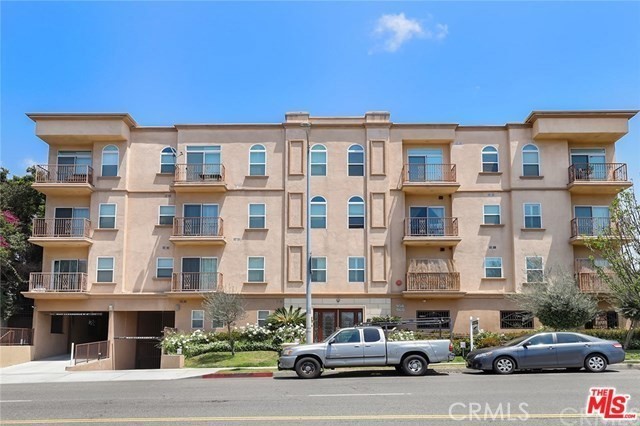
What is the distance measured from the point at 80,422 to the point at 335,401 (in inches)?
199

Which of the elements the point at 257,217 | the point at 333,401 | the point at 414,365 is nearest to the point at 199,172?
the point at 257,217

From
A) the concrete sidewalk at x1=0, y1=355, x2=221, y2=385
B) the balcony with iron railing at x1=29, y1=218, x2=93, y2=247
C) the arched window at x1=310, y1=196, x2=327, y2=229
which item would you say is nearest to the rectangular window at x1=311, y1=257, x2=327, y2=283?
the arched window at x1=310, y1=196, x2=327, y2=229

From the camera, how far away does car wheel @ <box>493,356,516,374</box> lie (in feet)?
65.4

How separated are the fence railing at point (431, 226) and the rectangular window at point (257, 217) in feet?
25.7

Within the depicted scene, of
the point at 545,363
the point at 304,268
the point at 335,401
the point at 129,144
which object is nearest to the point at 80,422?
the point at 335,401

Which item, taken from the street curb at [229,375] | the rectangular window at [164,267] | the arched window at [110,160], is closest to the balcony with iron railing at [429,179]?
the rectangular window at [164,267]

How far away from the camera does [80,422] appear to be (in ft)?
37.8

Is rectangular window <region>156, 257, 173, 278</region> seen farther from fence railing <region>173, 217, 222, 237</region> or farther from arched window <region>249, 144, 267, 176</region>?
arched window <region>249, 144, 267, 176</region>

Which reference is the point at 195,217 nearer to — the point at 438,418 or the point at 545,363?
the point at 545,363

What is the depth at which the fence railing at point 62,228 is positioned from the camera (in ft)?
115

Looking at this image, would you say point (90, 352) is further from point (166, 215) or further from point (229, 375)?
point (229, 375)

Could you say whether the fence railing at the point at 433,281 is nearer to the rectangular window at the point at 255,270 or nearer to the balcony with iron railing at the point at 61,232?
the rectangular window at the point at 255,270

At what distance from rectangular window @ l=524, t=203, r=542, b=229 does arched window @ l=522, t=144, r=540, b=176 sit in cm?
195

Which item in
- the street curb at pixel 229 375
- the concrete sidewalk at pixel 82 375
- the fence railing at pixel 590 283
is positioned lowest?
the concrete sidewalk at pixel 82 375
